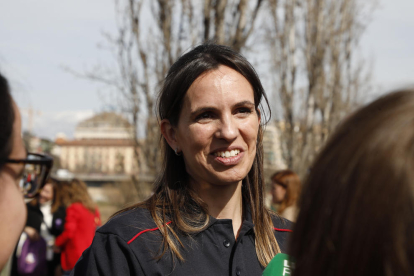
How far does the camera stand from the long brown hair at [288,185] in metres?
5.28

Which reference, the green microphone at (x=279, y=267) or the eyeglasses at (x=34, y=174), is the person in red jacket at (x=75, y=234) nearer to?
the eyeglasses at (x=34, y=174)

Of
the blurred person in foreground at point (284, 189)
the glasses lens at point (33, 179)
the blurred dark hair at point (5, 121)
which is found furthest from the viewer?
the blurred person in foreground at point (284, 189)

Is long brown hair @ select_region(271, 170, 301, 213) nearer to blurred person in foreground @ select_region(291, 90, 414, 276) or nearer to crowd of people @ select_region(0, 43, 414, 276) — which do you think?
crowd of people @ select_region(0, 43, 414, 276)

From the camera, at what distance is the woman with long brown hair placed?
5.35 feet

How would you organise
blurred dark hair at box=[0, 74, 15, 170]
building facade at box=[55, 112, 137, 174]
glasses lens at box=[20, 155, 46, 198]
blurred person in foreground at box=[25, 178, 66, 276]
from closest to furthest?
blurred dark hair at box=[0, 74, 15, 170] < glasses lens at box=[20, 155, 46, 198] < blurred person in foreground at box=[25, 178, 66, 276] < building facade at box=[55, 112, 137, 174]

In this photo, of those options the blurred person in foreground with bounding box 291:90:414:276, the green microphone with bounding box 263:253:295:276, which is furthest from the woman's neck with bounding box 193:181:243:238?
the blurred person in foreground with bounding box 291:90:414:276

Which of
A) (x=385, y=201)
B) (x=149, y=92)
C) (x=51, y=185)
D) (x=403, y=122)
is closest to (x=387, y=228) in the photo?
(x=385, y=201)

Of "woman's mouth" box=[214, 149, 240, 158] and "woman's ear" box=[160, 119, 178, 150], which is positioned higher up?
"woman's ear" box=[160, 119, 178, 150]

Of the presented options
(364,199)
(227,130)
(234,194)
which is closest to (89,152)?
(234,194)

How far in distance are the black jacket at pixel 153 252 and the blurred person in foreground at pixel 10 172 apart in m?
0.30

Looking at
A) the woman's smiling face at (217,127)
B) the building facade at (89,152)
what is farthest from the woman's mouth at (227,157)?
the building facade at (89,152)

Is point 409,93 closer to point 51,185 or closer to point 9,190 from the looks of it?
point 9,190

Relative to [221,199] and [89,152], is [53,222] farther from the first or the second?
[89,152]

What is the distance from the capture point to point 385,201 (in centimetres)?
76
